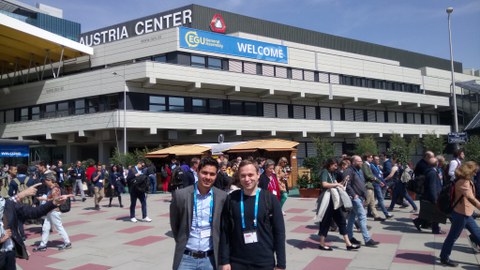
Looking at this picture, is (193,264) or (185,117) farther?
(185,117)

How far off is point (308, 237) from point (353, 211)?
4.63 ft

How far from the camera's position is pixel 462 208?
252 inches

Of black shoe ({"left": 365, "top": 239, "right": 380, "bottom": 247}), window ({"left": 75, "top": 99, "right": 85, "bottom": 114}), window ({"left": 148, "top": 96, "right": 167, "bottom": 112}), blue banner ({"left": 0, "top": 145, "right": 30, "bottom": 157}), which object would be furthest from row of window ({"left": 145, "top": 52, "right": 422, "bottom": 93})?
black shoe ({"left": 365, "top": 239, "right": 380, "bottom": 247})

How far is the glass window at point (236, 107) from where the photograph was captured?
115ft

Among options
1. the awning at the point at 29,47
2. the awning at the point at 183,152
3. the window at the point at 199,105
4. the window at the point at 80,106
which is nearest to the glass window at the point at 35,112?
the awning at the point at 29,47

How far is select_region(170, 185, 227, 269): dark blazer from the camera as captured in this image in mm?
3678

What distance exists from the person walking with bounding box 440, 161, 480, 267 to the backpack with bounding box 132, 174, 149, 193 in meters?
7.87

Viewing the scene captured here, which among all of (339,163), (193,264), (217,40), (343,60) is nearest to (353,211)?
(339,163)

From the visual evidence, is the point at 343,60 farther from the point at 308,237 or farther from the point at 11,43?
the point at 308,237

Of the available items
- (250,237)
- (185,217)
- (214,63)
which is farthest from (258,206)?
(214,63)

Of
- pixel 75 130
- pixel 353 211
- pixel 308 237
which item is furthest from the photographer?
pixel 75 130

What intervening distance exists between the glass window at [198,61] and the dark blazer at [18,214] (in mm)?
28481

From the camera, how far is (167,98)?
31.1 metres

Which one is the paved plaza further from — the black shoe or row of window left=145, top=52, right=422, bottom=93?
row of window left=145, top=52, right=422, bottom=93
